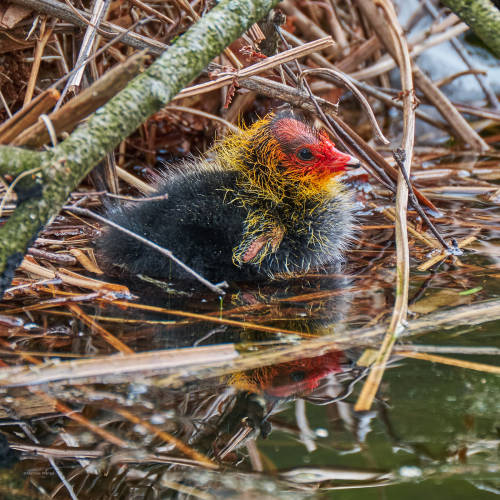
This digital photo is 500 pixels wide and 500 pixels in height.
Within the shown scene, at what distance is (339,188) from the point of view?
11.1ft

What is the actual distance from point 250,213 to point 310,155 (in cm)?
40

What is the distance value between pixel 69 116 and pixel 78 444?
888mm

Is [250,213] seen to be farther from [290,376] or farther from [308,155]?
[290,376]

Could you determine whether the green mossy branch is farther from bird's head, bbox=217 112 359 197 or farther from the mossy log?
bird's head, bbox=217 112 359 197

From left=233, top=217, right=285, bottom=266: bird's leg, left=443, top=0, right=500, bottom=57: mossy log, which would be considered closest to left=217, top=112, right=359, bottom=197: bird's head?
left=233, top=217, right=285, bottom=266: bird's leg

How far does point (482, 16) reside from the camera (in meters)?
2.12

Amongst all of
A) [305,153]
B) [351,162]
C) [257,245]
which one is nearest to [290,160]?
[305,153]

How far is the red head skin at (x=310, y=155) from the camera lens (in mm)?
3148

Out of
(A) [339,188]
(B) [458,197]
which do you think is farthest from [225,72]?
(B) [458,197]

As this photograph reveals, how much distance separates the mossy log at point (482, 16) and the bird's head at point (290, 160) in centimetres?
107

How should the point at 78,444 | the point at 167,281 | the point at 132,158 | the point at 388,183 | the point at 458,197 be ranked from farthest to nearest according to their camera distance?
the point at 132,158, the point at 458,197, the point at 388,183, the point at 167,281, the point at 78,444

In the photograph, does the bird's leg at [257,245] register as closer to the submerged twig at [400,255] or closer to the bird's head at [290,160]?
the bird's head at [290,160]

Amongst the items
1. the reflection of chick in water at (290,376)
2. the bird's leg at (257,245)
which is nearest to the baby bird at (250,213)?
the bird's leg at (257,245)

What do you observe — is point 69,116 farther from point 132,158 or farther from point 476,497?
point 132,158
